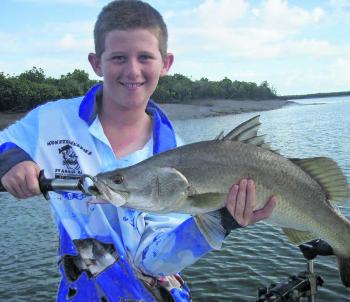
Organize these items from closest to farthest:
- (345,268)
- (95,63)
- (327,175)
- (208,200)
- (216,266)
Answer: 1. (208,200)
2. (327,175)
3. (345,268)
4. (95,63)
5. (216,266)

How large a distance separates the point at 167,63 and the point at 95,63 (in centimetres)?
69

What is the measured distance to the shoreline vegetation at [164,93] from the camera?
64.0 m

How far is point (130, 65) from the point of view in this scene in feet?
12.2

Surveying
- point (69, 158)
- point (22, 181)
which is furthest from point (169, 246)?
point (22, 181)

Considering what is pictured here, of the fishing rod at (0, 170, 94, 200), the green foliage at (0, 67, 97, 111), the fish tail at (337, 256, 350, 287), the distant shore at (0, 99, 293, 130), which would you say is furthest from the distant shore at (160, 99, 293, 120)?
the fishing rod at (0, 170, 94, 200)

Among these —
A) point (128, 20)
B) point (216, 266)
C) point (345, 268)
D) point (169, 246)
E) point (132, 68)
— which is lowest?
point (216, 266)

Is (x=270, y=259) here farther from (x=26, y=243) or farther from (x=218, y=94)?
(x=218, y=94)

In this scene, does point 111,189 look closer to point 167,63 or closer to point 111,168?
point 111,168

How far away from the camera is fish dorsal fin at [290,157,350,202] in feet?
11.5

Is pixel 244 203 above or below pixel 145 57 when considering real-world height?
below

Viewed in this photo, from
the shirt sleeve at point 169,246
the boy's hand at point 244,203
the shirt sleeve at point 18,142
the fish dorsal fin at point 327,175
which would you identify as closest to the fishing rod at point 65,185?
the shirt sleeve at point 18,142

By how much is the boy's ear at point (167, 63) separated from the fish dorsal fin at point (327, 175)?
1551 mm

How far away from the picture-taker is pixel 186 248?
3.56m

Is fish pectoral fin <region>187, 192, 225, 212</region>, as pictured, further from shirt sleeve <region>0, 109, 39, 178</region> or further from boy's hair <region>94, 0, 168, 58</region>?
boy's hair <region>94, 0, 168, 58</region>
